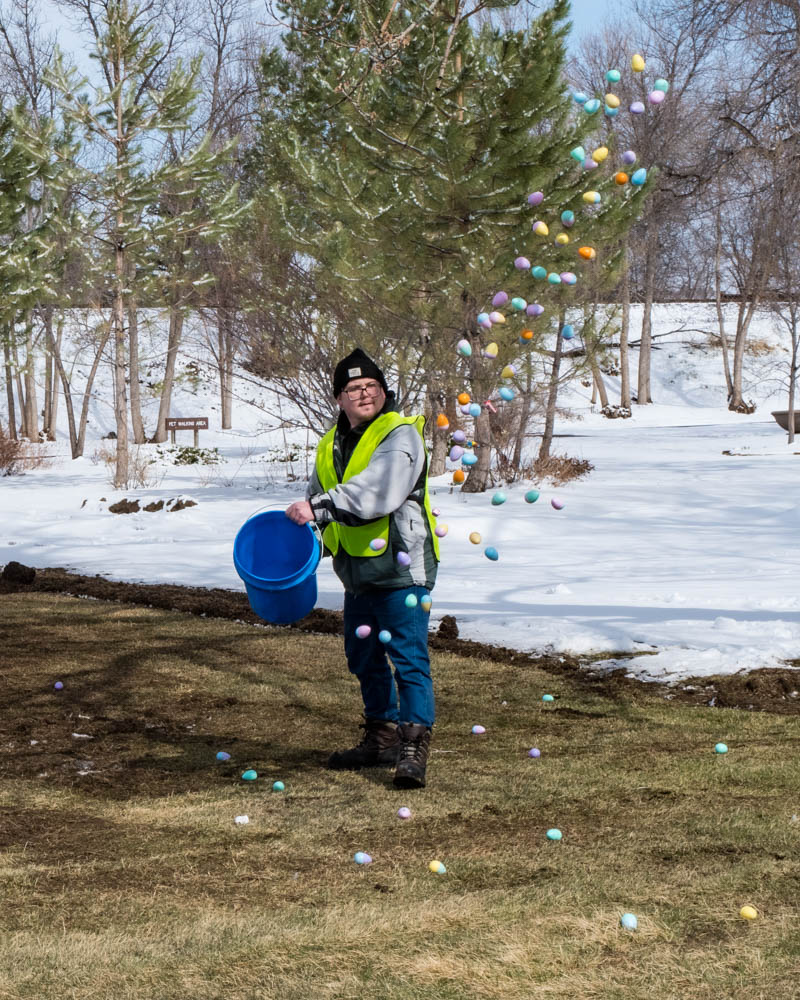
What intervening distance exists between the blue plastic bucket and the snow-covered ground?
3.00m

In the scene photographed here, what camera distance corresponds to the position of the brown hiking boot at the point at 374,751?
17.1 ft

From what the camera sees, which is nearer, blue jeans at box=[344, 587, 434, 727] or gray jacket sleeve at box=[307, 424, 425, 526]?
gray jacket sleeve at box=[307, 424, 425, 526]

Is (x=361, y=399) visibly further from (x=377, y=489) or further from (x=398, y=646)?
(x=398, y=646)

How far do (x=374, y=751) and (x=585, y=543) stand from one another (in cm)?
875

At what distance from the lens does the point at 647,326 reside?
3869cm

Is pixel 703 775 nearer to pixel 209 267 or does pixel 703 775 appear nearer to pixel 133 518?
pixel 133 518

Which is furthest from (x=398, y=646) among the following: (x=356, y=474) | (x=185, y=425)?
(x=185, y=425)

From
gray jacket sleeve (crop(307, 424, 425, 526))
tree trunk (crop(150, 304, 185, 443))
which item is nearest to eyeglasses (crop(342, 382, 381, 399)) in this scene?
gray jacket sleeve (crop(307, 424, 425, 526))

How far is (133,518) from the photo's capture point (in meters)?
15.7

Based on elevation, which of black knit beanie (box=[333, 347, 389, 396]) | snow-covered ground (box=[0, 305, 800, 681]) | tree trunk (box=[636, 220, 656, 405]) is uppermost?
tree trunk (box=[636, 220, 656, 405])

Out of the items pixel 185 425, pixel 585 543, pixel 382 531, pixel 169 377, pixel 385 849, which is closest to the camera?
pixel 385 849

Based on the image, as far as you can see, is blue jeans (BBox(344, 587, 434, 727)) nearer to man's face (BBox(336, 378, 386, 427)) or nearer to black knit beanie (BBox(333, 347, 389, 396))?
man's face (BBox(336, 378, 386, 427))

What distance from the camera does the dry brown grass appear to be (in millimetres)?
3051

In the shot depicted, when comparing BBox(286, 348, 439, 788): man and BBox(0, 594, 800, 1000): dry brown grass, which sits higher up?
BBox(286, 348, 439, 788): man
